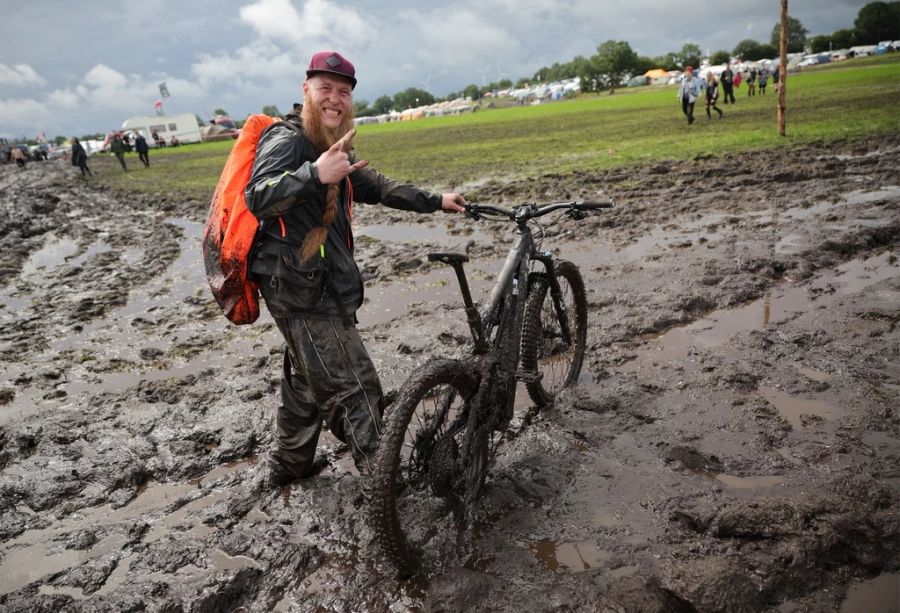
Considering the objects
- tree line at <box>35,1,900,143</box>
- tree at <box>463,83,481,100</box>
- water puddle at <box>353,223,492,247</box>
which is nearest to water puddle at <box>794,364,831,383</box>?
water puddle at <box>353,223,492,247</box>

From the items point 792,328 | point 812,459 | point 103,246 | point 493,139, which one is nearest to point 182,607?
point 812,459

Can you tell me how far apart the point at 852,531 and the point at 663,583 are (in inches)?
37.2

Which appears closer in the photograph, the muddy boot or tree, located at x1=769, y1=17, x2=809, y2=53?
the muddy boot

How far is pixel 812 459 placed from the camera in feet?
11.0

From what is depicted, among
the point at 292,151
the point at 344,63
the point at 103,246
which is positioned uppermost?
the point at 344,63

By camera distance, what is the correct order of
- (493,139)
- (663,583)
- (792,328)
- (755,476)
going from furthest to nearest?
(493,139) < (792,328) < (755,476) < (663,583)

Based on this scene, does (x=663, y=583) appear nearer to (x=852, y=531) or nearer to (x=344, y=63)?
(x=852, y=531)

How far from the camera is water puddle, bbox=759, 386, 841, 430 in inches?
148

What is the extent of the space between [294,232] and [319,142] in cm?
49

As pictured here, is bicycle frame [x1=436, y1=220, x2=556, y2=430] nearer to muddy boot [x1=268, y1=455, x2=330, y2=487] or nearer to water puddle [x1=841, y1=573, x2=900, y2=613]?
muddy boot [x1=268, y1=455, x2=330, y2=487]

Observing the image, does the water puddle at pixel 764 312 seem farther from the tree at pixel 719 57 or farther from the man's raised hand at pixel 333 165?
the tree at pixel 719 57

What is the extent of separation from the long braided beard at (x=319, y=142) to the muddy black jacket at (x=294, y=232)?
4cm

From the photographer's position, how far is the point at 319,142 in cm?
300

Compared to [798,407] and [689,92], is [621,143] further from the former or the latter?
[798,407]
